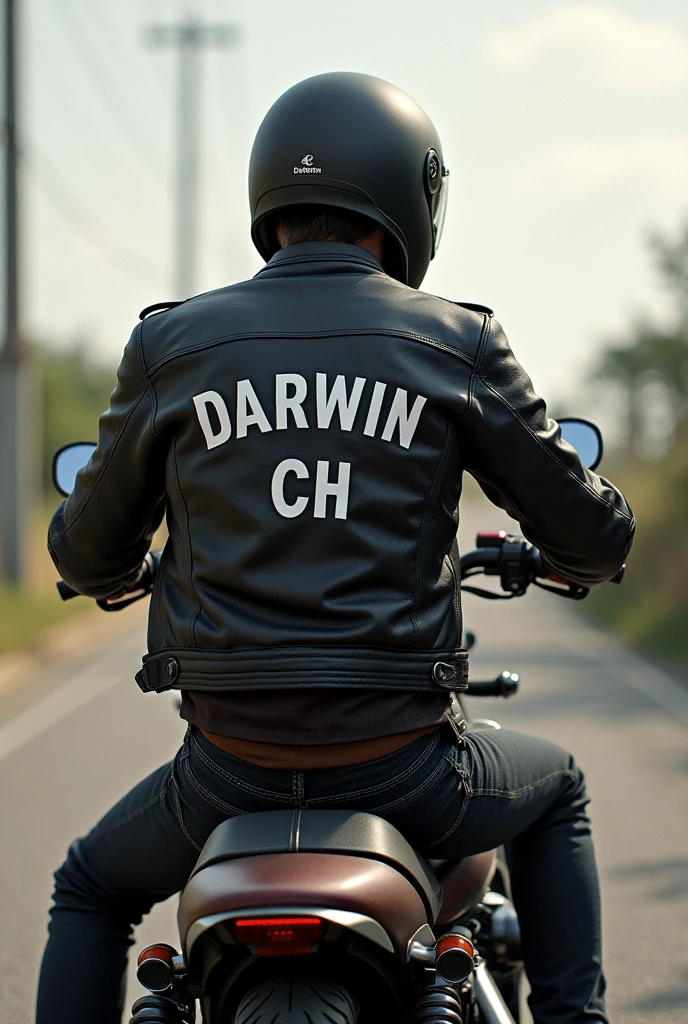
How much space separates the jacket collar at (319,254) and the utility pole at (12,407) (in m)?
15.2

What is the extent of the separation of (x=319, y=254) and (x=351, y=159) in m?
0.20

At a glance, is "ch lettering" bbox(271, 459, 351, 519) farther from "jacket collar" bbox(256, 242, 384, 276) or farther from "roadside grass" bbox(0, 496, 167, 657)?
"roadside grass" bbox(0, 496, 167, 657)

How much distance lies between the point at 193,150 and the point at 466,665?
109 ft

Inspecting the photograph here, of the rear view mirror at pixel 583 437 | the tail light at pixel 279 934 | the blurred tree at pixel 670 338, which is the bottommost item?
the tail light at pixel 279 934

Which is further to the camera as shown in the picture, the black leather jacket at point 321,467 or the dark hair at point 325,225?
the dark hair at point 325,225

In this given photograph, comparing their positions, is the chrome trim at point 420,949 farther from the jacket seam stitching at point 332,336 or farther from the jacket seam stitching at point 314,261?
the jacket seam stitching at point 314,261

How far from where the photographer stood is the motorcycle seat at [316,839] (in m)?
1.89

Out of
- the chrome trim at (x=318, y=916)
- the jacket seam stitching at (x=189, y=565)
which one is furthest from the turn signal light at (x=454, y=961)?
the jacket seam stitching at (x=189, y=565)

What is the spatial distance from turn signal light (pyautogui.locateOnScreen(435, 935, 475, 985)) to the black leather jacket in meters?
0.40

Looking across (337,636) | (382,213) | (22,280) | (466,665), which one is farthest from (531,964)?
(22,280)

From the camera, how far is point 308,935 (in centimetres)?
178

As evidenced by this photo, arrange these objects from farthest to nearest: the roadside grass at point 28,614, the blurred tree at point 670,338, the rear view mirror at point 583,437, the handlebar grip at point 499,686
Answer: the blurred tree at point 670,338 < the roadside grass at point 28,614 < the handlebar grip at point 499,686 < the rear view mirror at point 583,437

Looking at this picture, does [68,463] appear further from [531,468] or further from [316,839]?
[316,839]

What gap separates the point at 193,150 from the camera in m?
33.8
